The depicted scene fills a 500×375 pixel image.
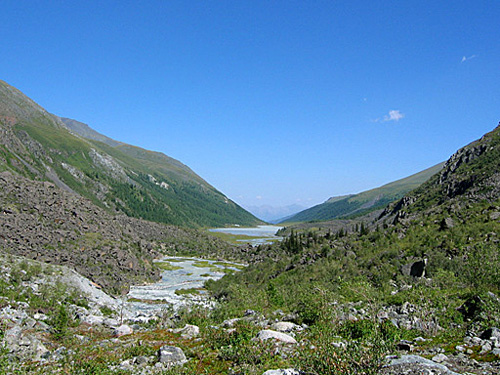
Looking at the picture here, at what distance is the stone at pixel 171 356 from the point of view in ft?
37.0

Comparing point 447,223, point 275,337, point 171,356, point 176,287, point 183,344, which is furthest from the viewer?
point 176,287

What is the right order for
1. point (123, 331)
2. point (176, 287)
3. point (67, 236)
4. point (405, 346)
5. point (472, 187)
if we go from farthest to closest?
point (176, 287) < point (472, 187) < point (67, 236) < point (123, 331) < point (405, 346)

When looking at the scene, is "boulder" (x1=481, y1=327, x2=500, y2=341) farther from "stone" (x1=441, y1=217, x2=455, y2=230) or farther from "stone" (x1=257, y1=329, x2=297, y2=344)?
"stone" (x1=441, y1=217, x2=455, y2=230)

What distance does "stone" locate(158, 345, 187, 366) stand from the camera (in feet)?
37.0

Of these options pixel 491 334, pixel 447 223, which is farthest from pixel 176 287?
pixel 491 334

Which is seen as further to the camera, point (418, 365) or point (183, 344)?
point (183, 344)

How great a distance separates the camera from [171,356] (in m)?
11.6

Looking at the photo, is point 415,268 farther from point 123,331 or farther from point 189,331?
point 123,331

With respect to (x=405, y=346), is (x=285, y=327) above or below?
below

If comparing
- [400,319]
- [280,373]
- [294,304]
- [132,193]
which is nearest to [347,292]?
[294,304]

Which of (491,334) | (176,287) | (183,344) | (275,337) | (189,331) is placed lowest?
(176,287)

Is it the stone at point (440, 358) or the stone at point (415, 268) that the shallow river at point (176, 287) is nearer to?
the stone at point (415, 268)

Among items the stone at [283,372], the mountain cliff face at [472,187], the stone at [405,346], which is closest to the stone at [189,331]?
the stone at [283,372]

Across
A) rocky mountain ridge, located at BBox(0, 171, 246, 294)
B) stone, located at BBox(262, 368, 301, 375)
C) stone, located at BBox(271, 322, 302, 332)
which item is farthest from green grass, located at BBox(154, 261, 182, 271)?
stone, located at BBox(262, 368, 301, 375)
